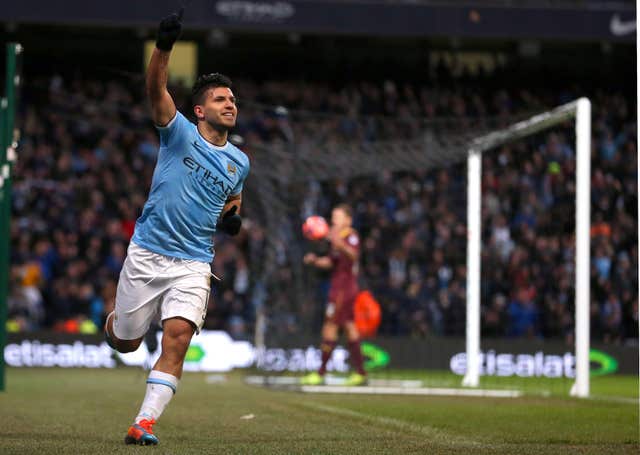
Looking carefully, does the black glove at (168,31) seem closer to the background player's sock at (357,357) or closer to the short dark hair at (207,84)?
the short dark hair at (207,84)

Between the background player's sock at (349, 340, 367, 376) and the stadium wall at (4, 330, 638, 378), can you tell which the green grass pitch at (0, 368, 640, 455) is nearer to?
the background player's sock at (349, 340, 367, 376)

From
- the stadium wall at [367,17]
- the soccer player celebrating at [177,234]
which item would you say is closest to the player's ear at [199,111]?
the soccer player celebrating at [177,234]

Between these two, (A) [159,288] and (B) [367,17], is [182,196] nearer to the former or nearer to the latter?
(A) [159,288]

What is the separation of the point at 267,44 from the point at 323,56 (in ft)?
5.29

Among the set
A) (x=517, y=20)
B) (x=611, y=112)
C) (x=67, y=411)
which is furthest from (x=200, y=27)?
(x=67, y=411)

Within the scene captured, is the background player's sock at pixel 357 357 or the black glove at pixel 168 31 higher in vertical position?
the black glove at pixel 168 31

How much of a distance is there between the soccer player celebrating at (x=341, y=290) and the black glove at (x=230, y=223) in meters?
7.66

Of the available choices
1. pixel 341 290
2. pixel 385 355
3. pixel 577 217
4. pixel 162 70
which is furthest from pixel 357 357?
pixel 162 70

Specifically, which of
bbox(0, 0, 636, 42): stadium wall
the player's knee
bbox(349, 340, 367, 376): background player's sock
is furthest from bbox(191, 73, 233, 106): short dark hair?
bbox(0, 0, 636, 42): stadium wall

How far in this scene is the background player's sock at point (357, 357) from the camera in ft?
50.5

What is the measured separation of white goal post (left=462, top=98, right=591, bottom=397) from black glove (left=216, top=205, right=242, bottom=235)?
6.75 meters

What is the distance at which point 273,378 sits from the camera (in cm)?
1636

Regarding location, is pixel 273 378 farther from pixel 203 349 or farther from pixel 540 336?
pixel 540 336

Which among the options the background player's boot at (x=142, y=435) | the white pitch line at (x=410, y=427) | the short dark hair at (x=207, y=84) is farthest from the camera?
the white pitch line at (x=410, y=427)
